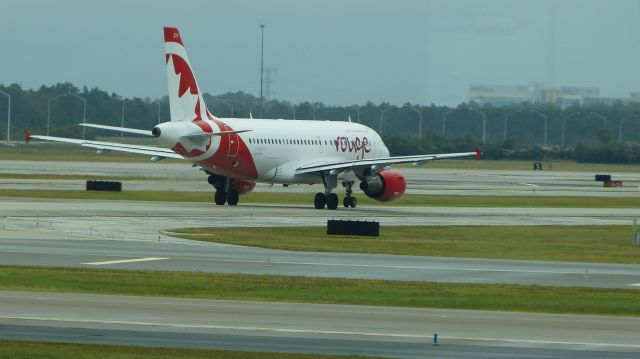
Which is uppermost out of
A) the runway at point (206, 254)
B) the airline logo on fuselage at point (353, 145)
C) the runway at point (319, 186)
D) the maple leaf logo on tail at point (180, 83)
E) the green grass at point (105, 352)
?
the maple leaf logo on tail at point (180, 83)

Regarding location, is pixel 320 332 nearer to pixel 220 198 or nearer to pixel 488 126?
pixel 220 198

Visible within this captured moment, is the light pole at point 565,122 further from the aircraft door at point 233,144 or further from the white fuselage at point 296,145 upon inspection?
the aircraft door at point 233,144

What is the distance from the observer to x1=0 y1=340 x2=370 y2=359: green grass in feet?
68.8

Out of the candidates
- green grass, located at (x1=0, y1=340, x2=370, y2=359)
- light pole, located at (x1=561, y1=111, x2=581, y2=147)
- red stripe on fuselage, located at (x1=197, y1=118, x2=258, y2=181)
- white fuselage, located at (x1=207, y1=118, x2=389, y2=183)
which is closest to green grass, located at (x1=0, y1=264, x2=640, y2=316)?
green grass, located at (x1=0, y1=340, x2=370, y2=359)

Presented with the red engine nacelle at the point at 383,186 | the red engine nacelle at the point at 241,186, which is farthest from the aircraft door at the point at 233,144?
the red engine nacelle at the point at 383,186

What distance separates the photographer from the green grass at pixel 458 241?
44.3 meters

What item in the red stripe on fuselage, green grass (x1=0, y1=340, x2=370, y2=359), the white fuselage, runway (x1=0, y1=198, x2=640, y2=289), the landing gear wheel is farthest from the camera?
the landing gear wheel

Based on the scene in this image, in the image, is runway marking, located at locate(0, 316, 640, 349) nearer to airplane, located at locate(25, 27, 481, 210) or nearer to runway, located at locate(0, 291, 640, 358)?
runway, located at locate(0, 291, 640, 358)

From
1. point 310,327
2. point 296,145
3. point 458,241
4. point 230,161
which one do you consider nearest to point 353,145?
point 296,145

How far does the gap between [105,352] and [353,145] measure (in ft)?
170

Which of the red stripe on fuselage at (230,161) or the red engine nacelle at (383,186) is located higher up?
the red stripe on fuselage at (230,161)

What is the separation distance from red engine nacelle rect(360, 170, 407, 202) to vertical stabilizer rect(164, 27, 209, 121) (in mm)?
9764

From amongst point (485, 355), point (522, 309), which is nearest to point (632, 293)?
point (522, 309)

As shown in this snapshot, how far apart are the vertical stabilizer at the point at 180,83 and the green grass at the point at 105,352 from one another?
134 ft
